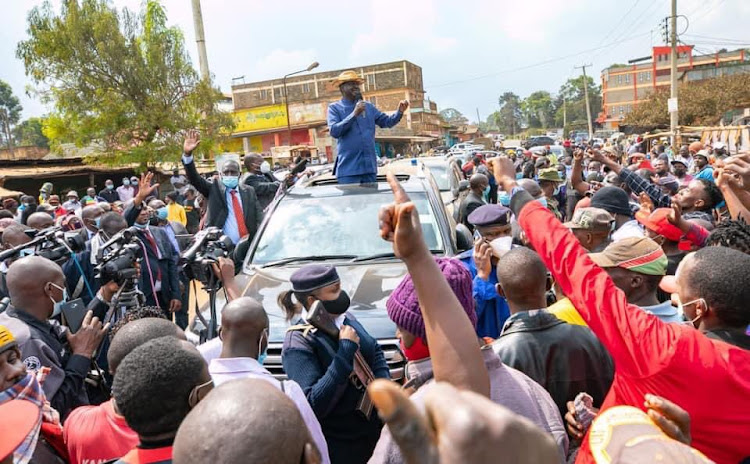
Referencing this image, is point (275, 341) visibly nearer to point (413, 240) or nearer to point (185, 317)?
point (413, 240)

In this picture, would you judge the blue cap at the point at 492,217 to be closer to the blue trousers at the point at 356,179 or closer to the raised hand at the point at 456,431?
the blue trousers at the point at 356,179

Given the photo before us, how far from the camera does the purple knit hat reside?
6.75 feet

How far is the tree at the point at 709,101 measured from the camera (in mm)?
36438

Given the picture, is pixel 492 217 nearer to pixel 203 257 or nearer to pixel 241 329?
pixel 203 257

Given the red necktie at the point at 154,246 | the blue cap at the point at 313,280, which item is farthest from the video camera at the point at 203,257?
the red necktie at the point at 154,246

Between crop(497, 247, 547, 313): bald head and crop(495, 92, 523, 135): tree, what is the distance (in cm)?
14118

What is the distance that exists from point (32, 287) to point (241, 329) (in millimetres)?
1569

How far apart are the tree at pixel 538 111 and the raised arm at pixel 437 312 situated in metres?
136

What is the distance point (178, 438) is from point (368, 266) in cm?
348

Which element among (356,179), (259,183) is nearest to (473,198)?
(356,179)

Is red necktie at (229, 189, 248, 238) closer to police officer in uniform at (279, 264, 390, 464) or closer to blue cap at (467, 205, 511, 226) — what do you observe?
blue cap at (467, 205, 511, 226)

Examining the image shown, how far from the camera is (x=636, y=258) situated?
2668mm

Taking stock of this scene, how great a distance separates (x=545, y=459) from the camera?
798mm

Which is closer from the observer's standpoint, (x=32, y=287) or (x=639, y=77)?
(x=32, y=287)
